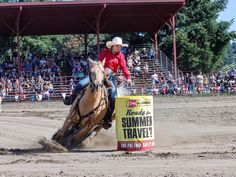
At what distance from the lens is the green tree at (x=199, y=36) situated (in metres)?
47.4

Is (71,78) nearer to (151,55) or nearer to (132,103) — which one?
(151,55)

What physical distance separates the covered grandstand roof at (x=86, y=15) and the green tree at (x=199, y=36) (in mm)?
5424

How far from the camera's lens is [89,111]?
10.9 meters

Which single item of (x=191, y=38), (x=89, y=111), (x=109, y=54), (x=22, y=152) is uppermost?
(x=191, y=38)

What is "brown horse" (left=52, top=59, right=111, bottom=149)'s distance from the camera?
10.6 m

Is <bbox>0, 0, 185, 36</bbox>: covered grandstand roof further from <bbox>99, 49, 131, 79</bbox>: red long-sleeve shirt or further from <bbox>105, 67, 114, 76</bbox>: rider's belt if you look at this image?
<bbox>105, 67, 114, 76</bbox>: rider's belt

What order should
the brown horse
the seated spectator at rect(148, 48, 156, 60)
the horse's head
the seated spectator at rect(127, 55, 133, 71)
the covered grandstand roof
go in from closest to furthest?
the horse's head, the brown horse, the covered grandstand roof, the seated spectator at rect(127, 55, 133, 71), the seated spectator at rect(148, 48, 156, 60)

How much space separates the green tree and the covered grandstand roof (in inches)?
214

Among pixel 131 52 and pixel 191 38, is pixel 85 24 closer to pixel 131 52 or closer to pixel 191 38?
pixel 131 52

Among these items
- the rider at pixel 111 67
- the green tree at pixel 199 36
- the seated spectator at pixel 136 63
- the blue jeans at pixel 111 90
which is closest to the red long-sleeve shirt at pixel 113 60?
the rider at pixel 111 67

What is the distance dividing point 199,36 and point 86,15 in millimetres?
13919

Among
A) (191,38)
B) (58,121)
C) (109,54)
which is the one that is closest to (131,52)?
(191,38)

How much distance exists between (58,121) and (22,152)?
7.99m

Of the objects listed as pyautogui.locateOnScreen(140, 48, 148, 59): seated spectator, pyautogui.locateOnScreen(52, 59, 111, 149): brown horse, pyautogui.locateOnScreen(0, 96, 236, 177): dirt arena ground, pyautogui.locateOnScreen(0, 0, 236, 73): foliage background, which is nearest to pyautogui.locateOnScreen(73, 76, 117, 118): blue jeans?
pyautogui.locateOnScreen(52, 59, 111, 149): brown horse
